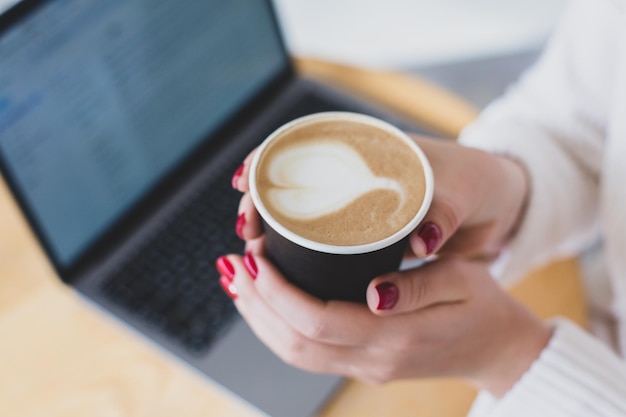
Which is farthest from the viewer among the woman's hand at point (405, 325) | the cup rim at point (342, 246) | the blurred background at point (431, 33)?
the blurred background at point (431, 33)

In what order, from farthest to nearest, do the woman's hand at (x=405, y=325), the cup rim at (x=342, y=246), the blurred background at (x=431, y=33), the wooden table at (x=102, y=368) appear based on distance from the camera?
the blurred background at (x=431, y=33) → the wooden table at (x=102, y=368) → the woman's hand at (x=405, y=325) → the cup rim at (x=342, y=246)

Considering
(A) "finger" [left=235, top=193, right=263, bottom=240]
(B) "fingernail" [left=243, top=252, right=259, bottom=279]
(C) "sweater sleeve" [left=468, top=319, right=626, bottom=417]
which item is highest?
(A) "finger" [left=235, top=193, right=263, bottom=240]

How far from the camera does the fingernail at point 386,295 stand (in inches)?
21.7

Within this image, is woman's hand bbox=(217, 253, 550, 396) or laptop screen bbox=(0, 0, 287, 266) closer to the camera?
woman's hand bbox=(217, 253, 550, 396)

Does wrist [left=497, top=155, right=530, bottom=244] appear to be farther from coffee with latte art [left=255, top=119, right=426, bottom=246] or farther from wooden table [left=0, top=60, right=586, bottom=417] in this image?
coffee with latte art [left=255, top=119, right=426, bottom=246]

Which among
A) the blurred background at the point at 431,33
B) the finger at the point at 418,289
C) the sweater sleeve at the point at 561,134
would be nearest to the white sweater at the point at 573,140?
the sweater sleeve at the point at 561,134

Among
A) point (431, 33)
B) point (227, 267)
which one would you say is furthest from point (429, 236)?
point (431, 33)

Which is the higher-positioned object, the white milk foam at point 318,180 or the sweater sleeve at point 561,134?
the white milk foam at point 318,180

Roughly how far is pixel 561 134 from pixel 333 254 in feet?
1.61

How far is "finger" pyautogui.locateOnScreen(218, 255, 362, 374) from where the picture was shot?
625mm

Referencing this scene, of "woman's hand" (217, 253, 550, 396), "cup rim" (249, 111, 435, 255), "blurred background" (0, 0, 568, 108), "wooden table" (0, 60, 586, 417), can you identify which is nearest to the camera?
"cup rim" (249, 111, 435, 255)

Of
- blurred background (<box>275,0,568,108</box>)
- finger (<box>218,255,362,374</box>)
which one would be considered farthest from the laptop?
blurred background (<box>275,0,568,108</box>)

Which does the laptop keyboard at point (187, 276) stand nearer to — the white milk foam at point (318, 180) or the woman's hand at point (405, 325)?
the woman's hand at point (405, 325)

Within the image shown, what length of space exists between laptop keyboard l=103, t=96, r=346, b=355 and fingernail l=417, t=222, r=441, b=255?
324 millimetres
